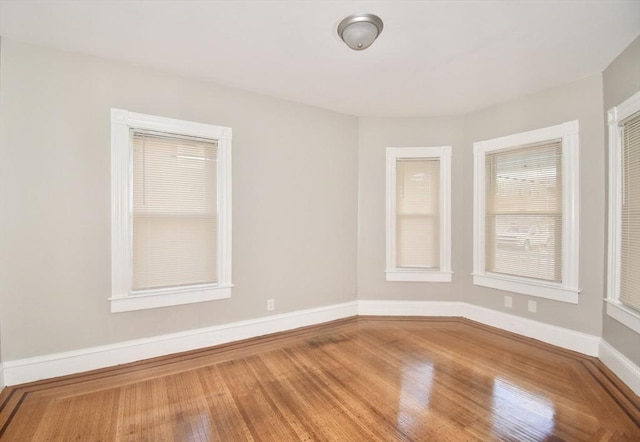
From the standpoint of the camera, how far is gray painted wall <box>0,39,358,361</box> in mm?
2240

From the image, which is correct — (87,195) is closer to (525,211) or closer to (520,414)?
(520,414)

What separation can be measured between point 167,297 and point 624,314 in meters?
3.80

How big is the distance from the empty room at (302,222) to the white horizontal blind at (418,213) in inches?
3.9

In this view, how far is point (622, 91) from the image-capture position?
2.39 meters

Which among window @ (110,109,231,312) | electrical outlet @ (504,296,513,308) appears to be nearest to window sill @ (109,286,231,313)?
window @ (110,109,231,312)

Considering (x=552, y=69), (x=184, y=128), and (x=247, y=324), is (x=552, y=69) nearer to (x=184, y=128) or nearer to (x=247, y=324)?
(x=184, y=128)

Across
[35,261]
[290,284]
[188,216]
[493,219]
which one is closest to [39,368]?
[35,261]

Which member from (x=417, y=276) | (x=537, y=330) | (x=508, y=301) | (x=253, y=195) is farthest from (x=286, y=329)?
(x=537, y=330)

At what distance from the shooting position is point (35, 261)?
2.29m

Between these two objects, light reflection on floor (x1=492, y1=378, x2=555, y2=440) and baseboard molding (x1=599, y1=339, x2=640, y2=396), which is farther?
baseboard molding (x1=599, y1=339, x2=640, y2=396)

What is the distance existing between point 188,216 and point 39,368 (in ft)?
5.22

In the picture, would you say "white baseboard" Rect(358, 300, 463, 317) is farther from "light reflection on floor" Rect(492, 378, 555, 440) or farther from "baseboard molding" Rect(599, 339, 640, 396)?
"light reflection on floor" Rect(492, 378, 555, 440)

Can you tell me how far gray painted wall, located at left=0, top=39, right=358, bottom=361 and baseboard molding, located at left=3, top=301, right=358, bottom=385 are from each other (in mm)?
65

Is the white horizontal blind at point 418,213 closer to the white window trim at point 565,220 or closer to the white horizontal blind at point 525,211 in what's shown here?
the white horizontal blind at point 525,211
